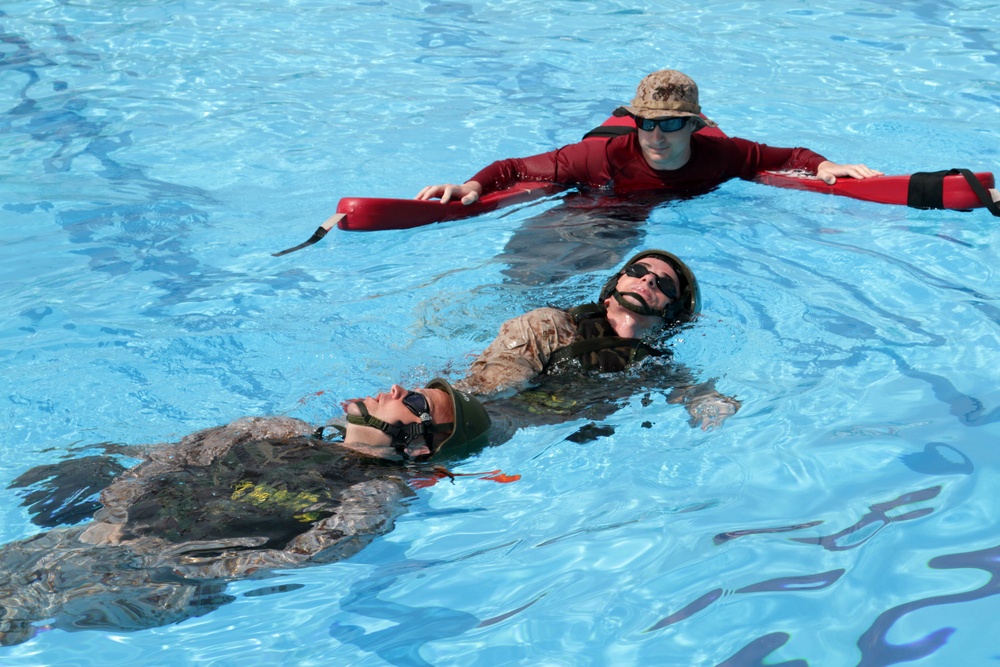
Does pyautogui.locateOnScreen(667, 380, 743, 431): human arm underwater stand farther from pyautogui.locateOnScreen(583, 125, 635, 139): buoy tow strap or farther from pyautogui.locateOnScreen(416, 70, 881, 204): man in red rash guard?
pyautogui.locateOnScreen(583, 125, 635, 139): buoy tow strap

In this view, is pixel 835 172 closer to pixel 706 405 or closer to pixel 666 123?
pixel 666 123

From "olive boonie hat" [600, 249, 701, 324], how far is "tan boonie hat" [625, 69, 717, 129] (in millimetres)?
1296

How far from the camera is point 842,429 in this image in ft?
13.3

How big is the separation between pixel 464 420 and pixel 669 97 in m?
2.75

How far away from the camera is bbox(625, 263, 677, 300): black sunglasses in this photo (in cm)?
438

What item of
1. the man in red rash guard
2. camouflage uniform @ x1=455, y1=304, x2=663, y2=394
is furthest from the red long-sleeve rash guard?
camouflage uniform @ x1=455, y1=304, x2=663, y2=394

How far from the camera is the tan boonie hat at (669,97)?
554cm

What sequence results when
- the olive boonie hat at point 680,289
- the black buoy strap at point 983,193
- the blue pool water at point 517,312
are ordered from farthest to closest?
the black buoy strap at point 983,193
the olive boonie hat at point 680,289
the blue pool water at point 517,312

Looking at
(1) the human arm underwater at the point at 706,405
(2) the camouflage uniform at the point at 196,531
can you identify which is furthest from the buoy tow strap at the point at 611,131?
(2) the camouflage uniform at the point at 196,531

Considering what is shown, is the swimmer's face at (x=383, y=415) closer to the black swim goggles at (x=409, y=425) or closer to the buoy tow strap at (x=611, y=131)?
the black swim goggles at (x=409, y=425)

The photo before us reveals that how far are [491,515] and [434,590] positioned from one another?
454 mm

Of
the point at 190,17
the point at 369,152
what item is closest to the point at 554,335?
the point at 369,152

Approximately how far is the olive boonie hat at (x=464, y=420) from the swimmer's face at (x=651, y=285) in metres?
1.00

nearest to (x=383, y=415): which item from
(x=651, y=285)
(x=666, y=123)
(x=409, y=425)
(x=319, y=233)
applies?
(x=409, y=425)
